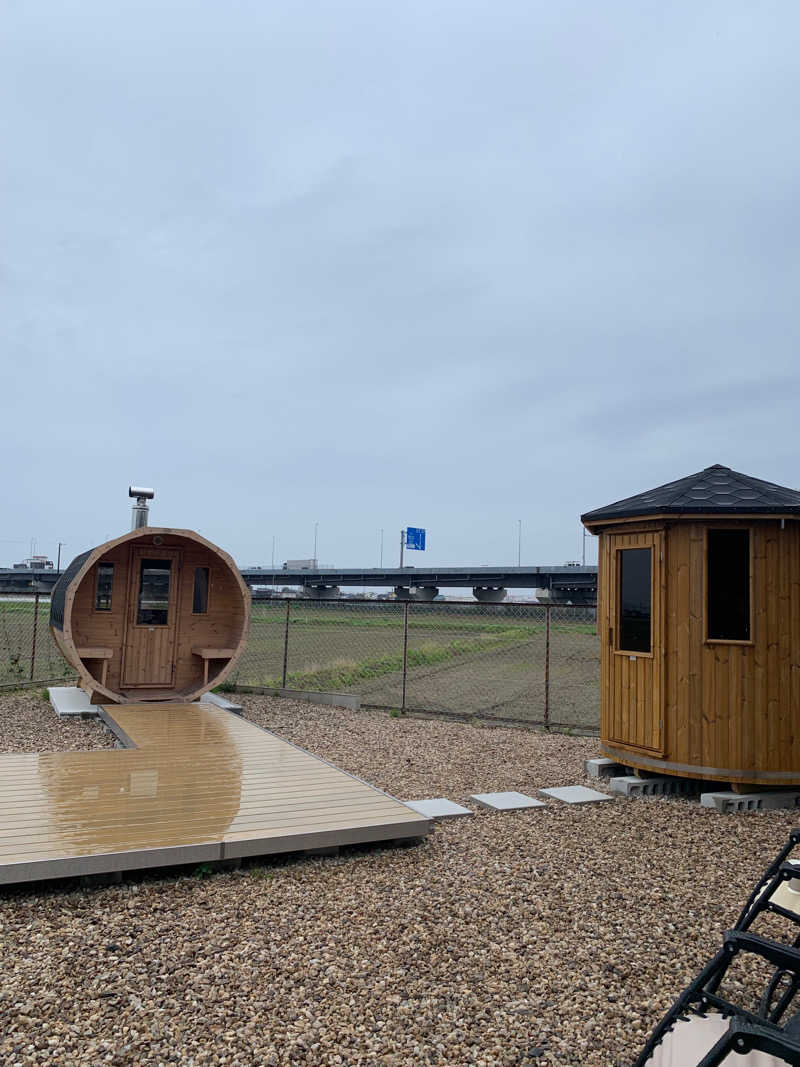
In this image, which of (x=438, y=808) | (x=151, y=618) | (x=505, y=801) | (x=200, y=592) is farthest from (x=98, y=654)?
(x=505, y=801)

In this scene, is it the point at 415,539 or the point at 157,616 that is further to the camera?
the point at 415,539

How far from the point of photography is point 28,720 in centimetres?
833

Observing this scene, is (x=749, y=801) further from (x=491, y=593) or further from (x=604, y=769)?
(x=491, y=593)

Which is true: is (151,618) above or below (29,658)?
above

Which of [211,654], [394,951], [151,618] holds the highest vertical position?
[151,618]

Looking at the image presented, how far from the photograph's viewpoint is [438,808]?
514cm

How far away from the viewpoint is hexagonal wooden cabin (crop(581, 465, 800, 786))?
217 inches

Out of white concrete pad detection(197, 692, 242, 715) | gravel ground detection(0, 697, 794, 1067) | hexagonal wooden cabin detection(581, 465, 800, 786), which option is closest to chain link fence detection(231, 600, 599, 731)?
white concrete pad detection(197, 692, 242, 715)

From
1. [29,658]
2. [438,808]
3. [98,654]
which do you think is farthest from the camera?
[29,658]

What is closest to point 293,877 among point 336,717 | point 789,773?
point 789,773

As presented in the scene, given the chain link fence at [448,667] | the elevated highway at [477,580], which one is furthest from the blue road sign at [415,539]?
the chain link fence at [448,667]

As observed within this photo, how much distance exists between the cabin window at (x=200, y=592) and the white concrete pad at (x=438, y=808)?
5.27 metres

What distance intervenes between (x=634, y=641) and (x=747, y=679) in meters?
0.93

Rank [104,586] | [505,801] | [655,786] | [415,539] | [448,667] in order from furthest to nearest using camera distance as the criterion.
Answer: [415,539] → [448,667] → [104,586] → [655,786] → [505,801]
